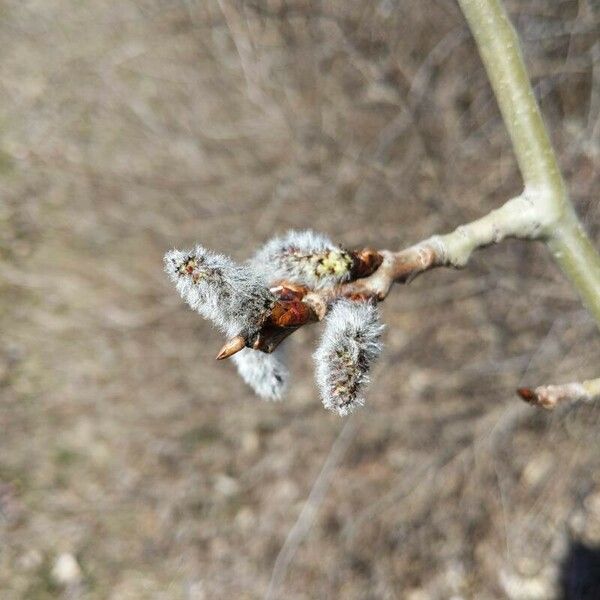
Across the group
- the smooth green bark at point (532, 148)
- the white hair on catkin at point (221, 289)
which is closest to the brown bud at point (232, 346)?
the white hair on catkin at point (221, 289)

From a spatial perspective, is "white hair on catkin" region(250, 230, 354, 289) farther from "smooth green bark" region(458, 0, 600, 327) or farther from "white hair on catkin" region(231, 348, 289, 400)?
"smooth green bark" region(458, 0, 600, 327)

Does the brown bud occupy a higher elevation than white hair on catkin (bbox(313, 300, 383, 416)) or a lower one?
higher

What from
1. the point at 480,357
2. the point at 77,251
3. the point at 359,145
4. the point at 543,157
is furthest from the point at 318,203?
the point at 543,157

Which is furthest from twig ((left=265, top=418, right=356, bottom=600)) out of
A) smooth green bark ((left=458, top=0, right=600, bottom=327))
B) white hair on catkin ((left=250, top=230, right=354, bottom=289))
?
white hair on catkin ((left=250, top=230, right=354, bottom=289))

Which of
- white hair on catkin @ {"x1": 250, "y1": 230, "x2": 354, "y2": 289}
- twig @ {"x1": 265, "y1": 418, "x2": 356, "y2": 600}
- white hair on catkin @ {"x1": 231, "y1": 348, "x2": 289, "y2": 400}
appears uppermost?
twig @ {"x1": 265, "y1": 418, "x2": 356, "y2": 600}

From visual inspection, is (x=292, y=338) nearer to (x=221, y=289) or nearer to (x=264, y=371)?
(x=264, y=371)

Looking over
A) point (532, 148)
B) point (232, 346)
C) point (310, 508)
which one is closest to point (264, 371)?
point (232, 346)

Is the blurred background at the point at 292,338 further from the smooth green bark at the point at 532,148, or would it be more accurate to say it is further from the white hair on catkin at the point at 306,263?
the white hair on catkin at the point at 306,263

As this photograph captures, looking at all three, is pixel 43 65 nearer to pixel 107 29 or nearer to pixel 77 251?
pixel 107 29
